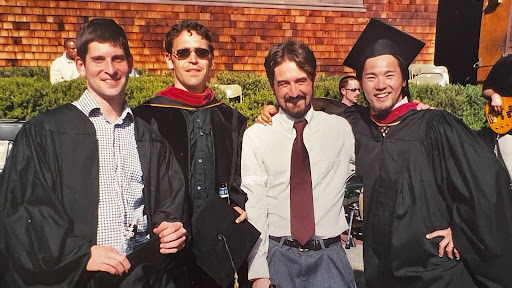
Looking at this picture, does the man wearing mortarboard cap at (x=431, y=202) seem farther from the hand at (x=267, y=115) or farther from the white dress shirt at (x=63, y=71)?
the white dress shirt at (x=63, y=71)

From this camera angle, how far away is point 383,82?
101 inches

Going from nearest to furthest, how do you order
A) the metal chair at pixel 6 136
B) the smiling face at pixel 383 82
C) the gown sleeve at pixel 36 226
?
the gown sleeve at pixel 36 226 < the smiling face at pixel 383 82 < the metal chair at pixel 6 136

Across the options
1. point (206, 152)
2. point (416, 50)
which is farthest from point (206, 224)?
point (416, 50)

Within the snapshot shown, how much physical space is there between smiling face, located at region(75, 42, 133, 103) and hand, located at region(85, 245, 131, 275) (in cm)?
73

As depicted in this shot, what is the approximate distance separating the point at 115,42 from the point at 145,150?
550 millimetres

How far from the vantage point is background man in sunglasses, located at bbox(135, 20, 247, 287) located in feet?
8.74

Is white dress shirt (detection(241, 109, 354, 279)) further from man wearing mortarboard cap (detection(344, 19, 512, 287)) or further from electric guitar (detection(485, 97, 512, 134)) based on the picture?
electric guitar (detection(485, 97, 512, 134))

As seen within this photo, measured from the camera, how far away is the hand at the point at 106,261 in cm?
198

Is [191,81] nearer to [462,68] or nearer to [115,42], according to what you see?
[115,42]

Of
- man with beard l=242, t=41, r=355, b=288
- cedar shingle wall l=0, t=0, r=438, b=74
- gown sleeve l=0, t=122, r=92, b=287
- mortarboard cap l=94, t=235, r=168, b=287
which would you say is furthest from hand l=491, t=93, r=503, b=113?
cedar shingle wall l=0, t=0, r=438, b=74

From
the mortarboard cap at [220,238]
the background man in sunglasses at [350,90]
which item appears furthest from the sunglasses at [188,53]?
the background man in sunglasses at [350,90]

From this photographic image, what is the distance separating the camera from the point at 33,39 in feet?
29.2

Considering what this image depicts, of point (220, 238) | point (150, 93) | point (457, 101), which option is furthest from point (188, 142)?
point (457, 101)

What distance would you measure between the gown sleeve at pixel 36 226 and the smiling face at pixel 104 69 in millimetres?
388
